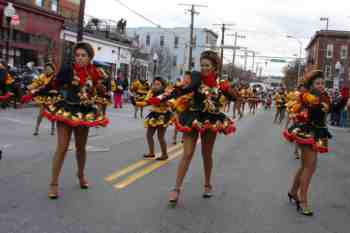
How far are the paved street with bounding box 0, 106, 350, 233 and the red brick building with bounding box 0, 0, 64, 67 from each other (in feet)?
59.8

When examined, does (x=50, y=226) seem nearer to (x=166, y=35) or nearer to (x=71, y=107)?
(x=71, y=107)

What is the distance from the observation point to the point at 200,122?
6441 millimetres

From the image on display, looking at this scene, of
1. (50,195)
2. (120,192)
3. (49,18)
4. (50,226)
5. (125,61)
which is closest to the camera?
(50,226)

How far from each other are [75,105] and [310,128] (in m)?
2.97

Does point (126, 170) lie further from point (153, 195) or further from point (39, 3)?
point (39, 3)

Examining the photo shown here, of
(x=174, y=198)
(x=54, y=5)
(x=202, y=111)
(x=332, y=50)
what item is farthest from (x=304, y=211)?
(x=332, y=50)

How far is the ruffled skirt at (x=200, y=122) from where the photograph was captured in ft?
21.0

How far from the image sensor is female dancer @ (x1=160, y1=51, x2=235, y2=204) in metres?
6.41

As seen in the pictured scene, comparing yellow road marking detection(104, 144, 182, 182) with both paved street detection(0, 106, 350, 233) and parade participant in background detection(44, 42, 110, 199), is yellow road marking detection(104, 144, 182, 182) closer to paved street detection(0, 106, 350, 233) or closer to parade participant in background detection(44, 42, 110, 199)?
paved street detection(0, 106, 350, 233)

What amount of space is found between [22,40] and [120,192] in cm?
2486

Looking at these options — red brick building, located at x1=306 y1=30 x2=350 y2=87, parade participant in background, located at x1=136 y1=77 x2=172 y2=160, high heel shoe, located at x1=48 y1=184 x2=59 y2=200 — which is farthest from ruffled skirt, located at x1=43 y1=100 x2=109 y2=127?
red brick building, located at x1=306 y1=30 x2=350 y2=87

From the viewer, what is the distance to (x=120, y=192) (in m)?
6.89

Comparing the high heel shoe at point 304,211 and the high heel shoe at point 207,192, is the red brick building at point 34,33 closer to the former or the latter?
the high heel shoe at point 207,192

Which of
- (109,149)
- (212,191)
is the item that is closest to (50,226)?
(212,191)
